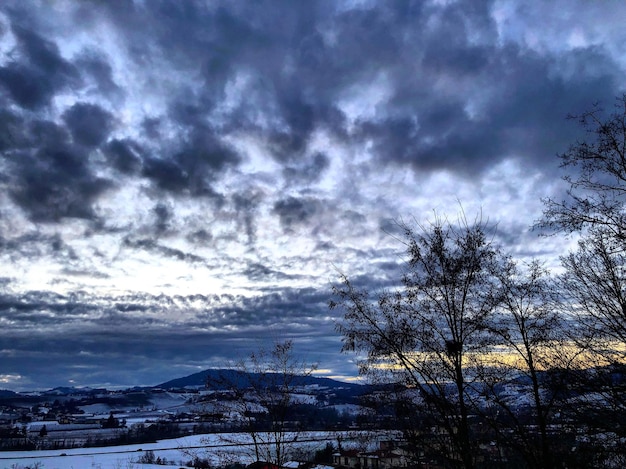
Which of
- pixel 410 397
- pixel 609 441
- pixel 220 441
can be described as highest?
pixel 410 397

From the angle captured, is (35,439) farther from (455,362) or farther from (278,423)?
(455,362)

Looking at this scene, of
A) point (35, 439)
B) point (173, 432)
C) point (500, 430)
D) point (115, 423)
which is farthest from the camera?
point (115, 423)

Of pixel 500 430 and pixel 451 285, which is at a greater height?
pixel 451 285

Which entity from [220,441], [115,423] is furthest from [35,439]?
[220,441]

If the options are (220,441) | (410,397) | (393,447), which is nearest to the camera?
(410,397)

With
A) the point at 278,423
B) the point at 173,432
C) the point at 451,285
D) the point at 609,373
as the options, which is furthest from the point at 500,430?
the point at 173,432

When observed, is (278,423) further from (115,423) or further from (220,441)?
(115,423)

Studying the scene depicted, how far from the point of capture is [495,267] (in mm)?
8711

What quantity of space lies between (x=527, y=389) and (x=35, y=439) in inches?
5920

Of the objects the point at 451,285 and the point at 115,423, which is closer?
the point at 451,285

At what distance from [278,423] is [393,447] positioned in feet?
21.3

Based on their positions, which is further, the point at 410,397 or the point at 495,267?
the point at 495,267

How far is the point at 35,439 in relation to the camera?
12062cm

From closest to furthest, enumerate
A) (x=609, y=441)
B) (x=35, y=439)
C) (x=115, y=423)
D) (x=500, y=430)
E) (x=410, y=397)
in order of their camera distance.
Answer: (x=609, y=441)
(x=500, y=430)
(x=410, y=397)
(x=35, y=439)
(x=115, y=423)
